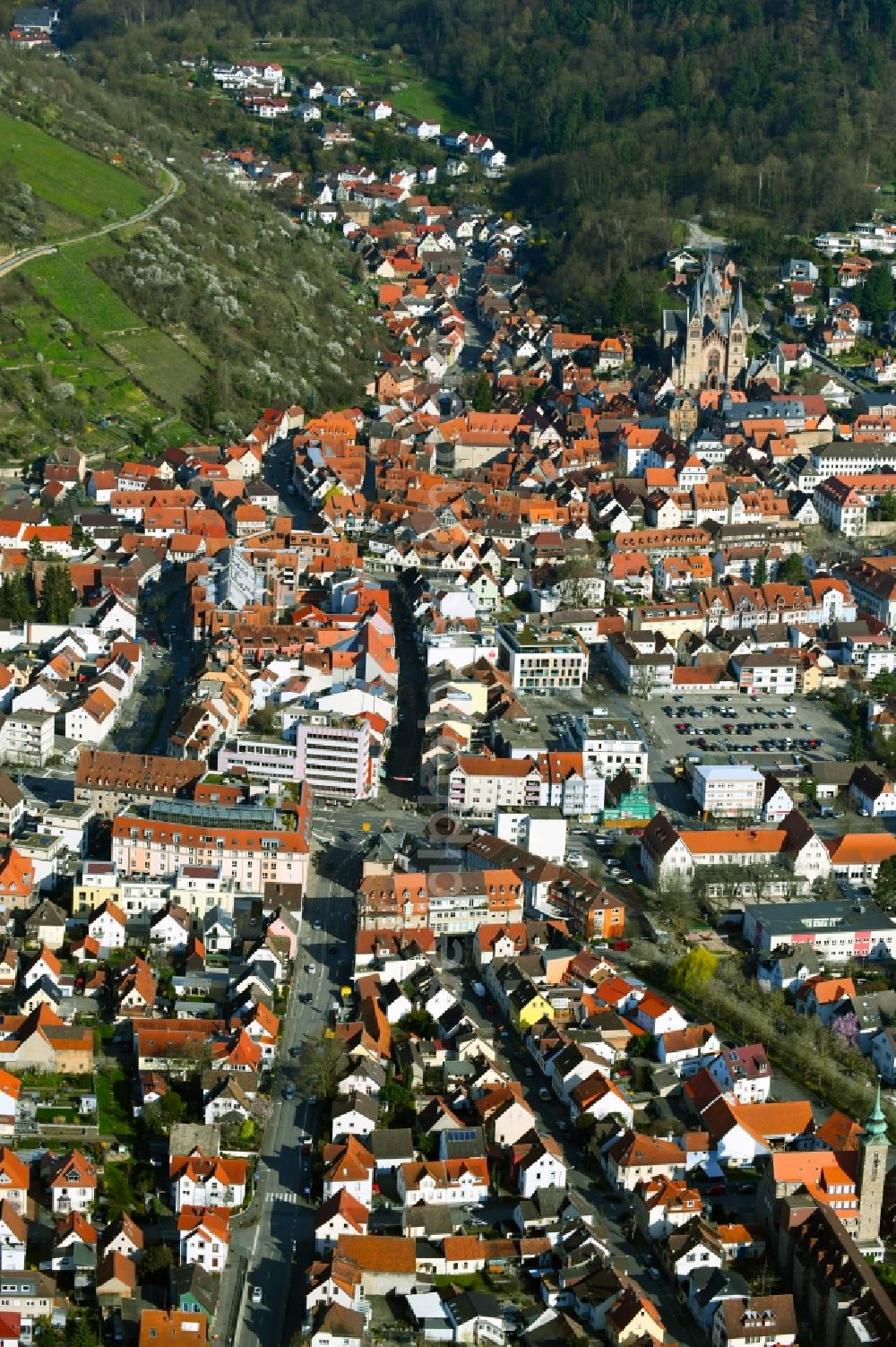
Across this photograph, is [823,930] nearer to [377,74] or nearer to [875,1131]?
[875,1131]

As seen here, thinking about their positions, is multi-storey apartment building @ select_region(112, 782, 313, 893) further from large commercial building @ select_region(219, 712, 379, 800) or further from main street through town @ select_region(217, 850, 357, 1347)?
large commercial building @ select_region(219, 712, 379, 800)

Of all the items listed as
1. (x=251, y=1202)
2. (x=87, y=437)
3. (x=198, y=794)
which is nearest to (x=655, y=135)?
(x=87, y=437)

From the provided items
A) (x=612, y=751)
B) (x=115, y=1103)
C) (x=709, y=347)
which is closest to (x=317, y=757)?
(x=612, y=751)

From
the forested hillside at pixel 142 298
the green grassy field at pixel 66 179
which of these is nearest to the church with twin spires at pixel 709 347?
the forested hillside at pixel 142 298

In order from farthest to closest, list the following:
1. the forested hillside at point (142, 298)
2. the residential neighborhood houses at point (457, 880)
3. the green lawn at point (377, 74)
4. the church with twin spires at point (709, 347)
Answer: the green lawn at point (377, 74), the church with twin spires at point (709, 347), the forested hillside at point (142, 298), the residential neighborhood houses at point (457, 880)

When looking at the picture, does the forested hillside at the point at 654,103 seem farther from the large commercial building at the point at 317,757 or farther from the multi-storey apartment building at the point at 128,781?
the multi-storey apartment building at the point at 128,781
